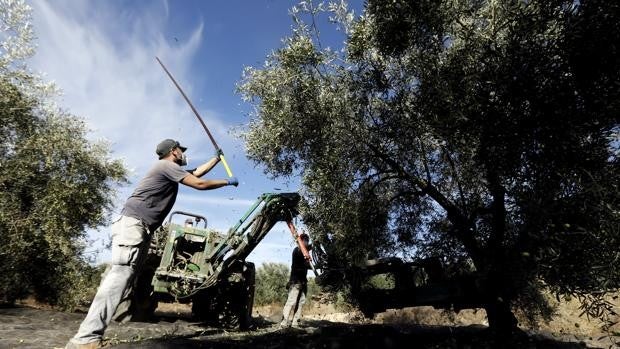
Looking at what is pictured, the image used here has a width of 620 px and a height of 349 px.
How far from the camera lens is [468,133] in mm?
8008

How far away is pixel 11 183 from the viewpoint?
14648 millimetres

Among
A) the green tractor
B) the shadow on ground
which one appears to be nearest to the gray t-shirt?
the shadow on ground

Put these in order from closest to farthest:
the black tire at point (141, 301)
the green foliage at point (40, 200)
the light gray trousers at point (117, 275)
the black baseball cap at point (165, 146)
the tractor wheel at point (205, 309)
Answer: the light gray trousers at point (117, 275)
the black baseball cap at point (165, 146)
the black tire at point (141, 301)
the tractor wheel at point (205, 309)
the green foliage at point (40, 200)

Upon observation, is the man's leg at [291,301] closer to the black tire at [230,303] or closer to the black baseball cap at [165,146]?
the black tire at [230,303]

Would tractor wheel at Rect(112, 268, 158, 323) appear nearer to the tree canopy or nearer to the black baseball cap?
the tree canopy

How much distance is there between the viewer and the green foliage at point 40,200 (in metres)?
14.2

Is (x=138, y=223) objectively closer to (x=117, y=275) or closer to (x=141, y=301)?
(x=117, y=275)

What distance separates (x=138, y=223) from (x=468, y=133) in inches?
242

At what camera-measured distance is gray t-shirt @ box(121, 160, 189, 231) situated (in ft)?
18.6

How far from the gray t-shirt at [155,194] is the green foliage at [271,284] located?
24.1 m

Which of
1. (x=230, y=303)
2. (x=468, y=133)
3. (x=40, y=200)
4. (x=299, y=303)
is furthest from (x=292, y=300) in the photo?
(x=40, y=200)

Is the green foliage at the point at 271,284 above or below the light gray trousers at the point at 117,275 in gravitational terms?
above

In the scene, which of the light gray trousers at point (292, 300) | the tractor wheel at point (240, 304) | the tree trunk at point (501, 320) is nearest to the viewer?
the tree trunk at point (501, 320)

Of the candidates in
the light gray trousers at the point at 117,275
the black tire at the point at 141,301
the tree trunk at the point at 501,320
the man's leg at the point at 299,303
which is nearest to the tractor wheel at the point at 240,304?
the man's leg at the point at 299,303
